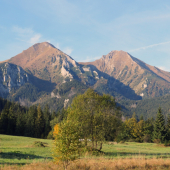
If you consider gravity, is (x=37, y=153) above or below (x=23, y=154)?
below

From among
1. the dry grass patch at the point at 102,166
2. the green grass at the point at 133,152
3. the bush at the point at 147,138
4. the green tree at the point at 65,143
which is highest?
the green tree at the point at 65,143

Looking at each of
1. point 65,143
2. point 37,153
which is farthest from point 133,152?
point 65,143

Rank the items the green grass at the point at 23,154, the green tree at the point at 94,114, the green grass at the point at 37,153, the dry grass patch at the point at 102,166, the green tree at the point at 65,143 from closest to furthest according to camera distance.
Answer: the green tree at the point at 65,143 → the dry grass patch at the point at 102,166 → the green grass at the point at 23,154 → the green grass at the point at 37,153 → the green tree at the point at 94,114

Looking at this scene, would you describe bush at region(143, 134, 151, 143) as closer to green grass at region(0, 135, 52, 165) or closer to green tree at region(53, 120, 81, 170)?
green grass at region(0, 135, 52, 165)

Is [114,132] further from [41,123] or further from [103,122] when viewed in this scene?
[41,123]

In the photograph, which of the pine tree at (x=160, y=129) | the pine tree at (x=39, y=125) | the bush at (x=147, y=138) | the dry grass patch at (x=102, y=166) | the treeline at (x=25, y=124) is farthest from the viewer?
the pine tree at (x=39, y=125)

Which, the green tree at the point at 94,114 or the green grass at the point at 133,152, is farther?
the green tree at the point at 94,114

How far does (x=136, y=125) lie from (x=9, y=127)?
7640cm

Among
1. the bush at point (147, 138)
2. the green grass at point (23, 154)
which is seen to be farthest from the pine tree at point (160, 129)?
the green grass at point (23, 154)

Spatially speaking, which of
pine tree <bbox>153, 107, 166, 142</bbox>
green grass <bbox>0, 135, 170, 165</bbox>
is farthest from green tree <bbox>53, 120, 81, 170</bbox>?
pine tree <bbox>153, 107, 166, 142</bbox>

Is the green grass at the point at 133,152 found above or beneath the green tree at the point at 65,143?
beneath

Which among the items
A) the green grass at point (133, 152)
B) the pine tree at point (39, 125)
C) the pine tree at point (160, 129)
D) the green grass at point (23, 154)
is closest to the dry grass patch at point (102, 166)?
the green grass at point (23, 154)

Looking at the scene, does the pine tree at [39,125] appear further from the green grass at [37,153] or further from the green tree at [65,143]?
the green tree at [65,143]

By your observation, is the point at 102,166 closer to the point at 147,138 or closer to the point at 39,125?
the point at 147,138
